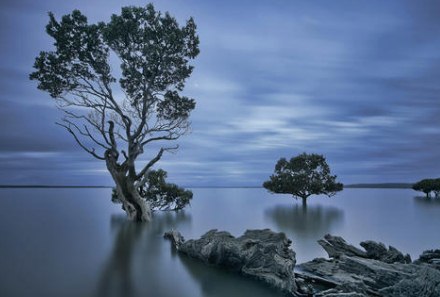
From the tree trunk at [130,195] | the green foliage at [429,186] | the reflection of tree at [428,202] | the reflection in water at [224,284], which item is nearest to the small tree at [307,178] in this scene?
the reflection of tree at [428,202]

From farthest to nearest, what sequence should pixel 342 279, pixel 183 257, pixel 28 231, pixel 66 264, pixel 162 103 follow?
pixel 162 103, pixel 28 231, pixel 183 257, pixel 66 264, pixel 342 279

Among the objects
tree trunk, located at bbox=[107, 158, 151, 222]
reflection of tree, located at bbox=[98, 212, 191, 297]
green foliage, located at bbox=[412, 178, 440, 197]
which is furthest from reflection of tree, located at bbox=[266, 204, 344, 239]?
green foliage, located at bbox=[412, 178, 440, 197]

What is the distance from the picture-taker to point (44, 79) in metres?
26.7

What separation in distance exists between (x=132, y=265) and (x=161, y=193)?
2499 centimetres

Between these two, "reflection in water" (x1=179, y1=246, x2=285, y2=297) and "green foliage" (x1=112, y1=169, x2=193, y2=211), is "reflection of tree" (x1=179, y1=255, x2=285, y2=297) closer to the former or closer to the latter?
"reflection in water" (x1=179, y1=246, x2=285, y2=297)

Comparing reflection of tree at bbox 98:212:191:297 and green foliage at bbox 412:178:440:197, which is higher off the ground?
green foliage at bbox 412:178:440:197

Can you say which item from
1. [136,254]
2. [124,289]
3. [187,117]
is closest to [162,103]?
[187,117]

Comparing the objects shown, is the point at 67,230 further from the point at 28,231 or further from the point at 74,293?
the point at 74,293

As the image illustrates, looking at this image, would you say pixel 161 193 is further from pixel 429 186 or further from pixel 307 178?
pixel 429 186

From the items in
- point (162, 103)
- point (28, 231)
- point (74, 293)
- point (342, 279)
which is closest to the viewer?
point (74, 293)

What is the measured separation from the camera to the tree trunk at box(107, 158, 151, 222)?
2742 cm

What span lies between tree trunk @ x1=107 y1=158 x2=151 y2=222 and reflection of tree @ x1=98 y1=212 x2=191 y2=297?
699 centimetres

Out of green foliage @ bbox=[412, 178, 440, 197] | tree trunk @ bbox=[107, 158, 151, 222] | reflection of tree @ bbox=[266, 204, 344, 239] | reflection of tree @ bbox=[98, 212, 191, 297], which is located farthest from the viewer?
green foliage @ bbox=[412, 178, 440, 197]

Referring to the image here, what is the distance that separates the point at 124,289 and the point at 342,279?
18.5 feet
